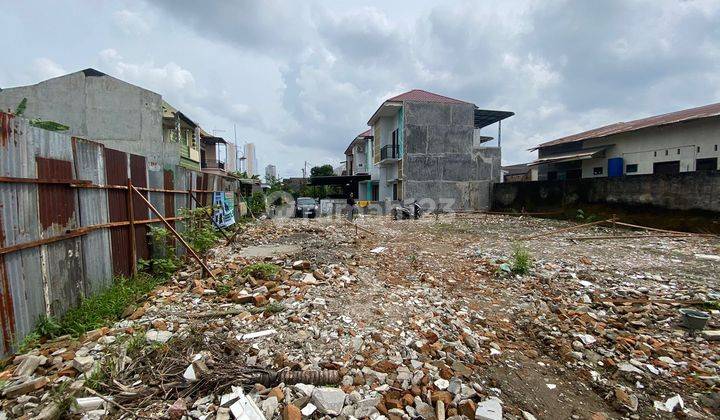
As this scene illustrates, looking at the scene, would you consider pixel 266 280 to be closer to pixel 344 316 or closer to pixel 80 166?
pixel 344 316

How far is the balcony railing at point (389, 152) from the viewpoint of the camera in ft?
68.5

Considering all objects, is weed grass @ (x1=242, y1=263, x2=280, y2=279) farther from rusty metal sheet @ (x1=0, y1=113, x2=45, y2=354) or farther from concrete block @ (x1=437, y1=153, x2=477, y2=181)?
concrete block @ (x1=437, y1=153, x2=477, y2=181)

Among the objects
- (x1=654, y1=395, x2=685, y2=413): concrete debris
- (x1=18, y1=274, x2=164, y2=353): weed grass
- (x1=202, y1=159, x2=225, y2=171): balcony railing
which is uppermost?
(x1=202, y1=159, x2=225, y2=171): balcony railing

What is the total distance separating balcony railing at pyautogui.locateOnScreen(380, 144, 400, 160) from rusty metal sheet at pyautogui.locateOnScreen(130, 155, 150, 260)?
16520 millimetres

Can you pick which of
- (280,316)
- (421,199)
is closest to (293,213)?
(421,199)

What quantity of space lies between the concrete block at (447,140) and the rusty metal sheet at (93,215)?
17.7 metres

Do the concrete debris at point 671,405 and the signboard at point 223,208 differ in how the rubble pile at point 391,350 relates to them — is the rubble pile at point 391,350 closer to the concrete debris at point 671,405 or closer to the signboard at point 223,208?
the concrete debris at point 671,405

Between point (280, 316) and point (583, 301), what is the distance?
13.2ft

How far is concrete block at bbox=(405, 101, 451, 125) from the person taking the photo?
19.6 metres

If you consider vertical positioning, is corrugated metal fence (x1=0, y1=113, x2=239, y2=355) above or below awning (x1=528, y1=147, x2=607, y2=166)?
below

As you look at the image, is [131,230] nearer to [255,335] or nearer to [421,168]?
[255,335]

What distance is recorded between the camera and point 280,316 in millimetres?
3744

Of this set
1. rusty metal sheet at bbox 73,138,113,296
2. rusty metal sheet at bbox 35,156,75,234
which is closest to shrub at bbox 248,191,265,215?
rusty metal sheet at bbox 73,138,113,296

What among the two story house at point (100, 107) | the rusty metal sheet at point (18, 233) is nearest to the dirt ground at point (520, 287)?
the rusty metal sheet at point (18, 233)
